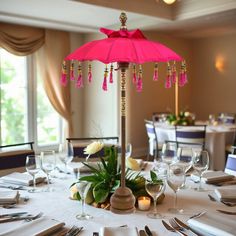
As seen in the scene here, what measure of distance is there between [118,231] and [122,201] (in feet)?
0.78

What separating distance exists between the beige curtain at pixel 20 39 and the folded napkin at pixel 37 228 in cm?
406

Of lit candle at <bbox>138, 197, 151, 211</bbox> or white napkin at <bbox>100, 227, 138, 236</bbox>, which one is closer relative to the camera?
white napkin at <bbox>100, 227, 138, 236</bbox>

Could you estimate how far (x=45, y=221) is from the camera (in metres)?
1.33

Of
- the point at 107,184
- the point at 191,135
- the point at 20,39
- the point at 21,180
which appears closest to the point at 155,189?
the point at 107,184

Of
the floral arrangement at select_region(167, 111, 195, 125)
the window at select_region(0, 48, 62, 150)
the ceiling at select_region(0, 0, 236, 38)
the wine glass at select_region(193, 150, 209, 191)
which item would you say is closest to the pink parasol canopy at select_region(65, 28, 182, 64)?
the wine glass at select_region(193, 150, 209, 191)

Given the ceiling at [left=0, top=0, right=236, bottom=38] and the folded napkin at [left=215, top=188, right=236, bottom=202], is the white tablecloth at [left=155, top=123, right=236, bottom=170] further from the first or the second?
the folded napkin at [left=215, top=188, right=236, bottom=202]

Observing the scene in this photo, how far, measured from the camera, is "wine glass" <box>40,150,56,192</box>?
6.08ft

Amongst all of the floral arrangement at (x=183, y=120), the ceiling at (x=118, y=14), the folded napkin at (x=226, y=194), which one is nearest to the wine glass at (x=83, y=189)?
the folded napkin at (x=226, y=194)

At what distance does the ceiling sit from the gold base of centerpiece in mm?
3049

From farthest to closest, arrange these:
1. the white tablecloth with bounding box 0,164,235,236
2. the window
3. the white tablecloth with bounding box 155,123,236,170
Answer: the window → the white tablecloth with bounding box 155,123,236,170 → the white tablecloth with bounding box 0,164,235,236

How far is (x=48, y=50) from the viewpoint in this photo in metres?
5.43

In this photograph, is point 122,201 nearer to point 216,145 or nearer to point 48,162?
point 48,162

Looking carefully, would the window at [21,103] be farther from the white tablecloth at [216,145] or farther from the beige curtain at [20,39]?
the white tablecloth at [216,145]

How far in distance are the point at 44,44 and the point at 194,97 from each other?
3295 millimetres
